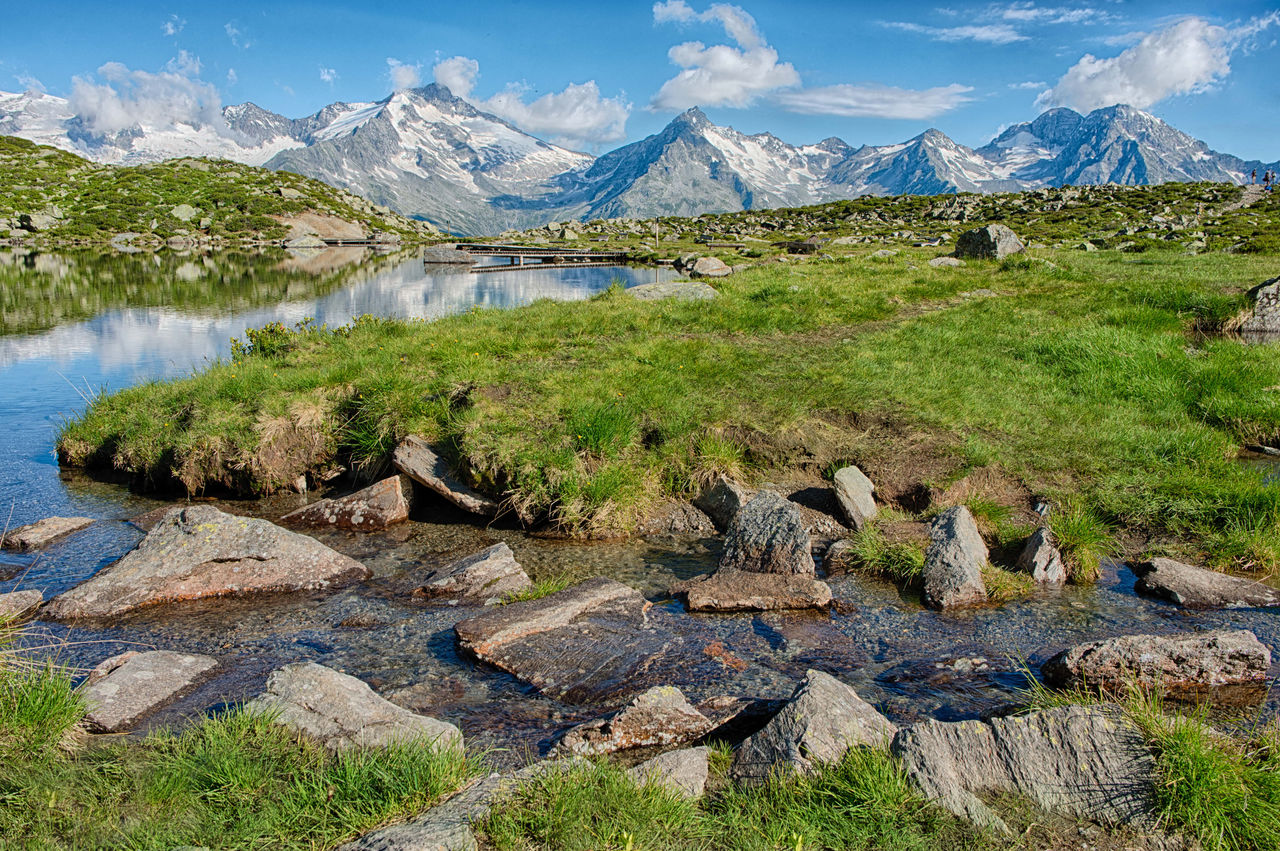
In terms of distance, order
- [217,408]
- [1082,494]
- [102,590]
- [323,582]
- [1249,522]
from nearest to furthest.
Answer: [102,590] < [323,582] < [1249,522] < [1082,494] < [217,408]

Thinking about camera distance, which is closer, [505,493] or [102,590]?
[102,590]

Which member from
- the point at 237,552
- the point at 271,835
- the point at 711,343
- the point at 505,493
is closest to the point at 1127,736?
the point at 271,835

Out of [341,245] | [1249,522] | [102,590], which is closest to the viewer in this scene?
[102,590]

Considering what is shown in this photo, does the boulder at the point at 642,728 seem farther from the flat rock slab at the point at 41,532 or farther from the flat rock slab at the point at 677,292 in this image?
the flat rock slab at the point at 677,292

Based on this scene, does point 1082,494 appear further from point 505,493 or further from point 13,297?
point 13,297

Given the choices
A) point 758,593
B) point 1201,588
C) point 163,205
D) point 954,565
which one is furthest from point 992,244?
point 163,205

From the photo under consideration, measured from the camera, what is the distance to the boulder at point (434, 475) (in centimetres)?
1362

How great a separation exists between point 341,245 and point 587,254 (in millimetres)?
51799

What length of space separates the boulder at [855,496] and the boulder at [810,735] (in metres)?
6.12

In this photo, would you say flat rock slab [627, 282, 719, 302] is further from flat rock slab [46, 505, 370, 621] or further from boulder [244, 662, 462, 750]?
boulder [244, 662, 462, 750]

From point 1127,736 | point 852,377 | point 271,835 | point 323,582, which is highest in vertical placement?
point 852,377

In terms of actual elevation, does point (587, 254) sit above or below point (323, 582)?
above

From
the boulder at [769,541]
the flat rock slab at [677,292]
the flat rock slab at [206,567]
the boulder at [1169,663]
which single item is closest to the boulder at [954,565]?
the boulder at [769,541]

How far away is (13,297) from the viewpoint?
41.2 meters
